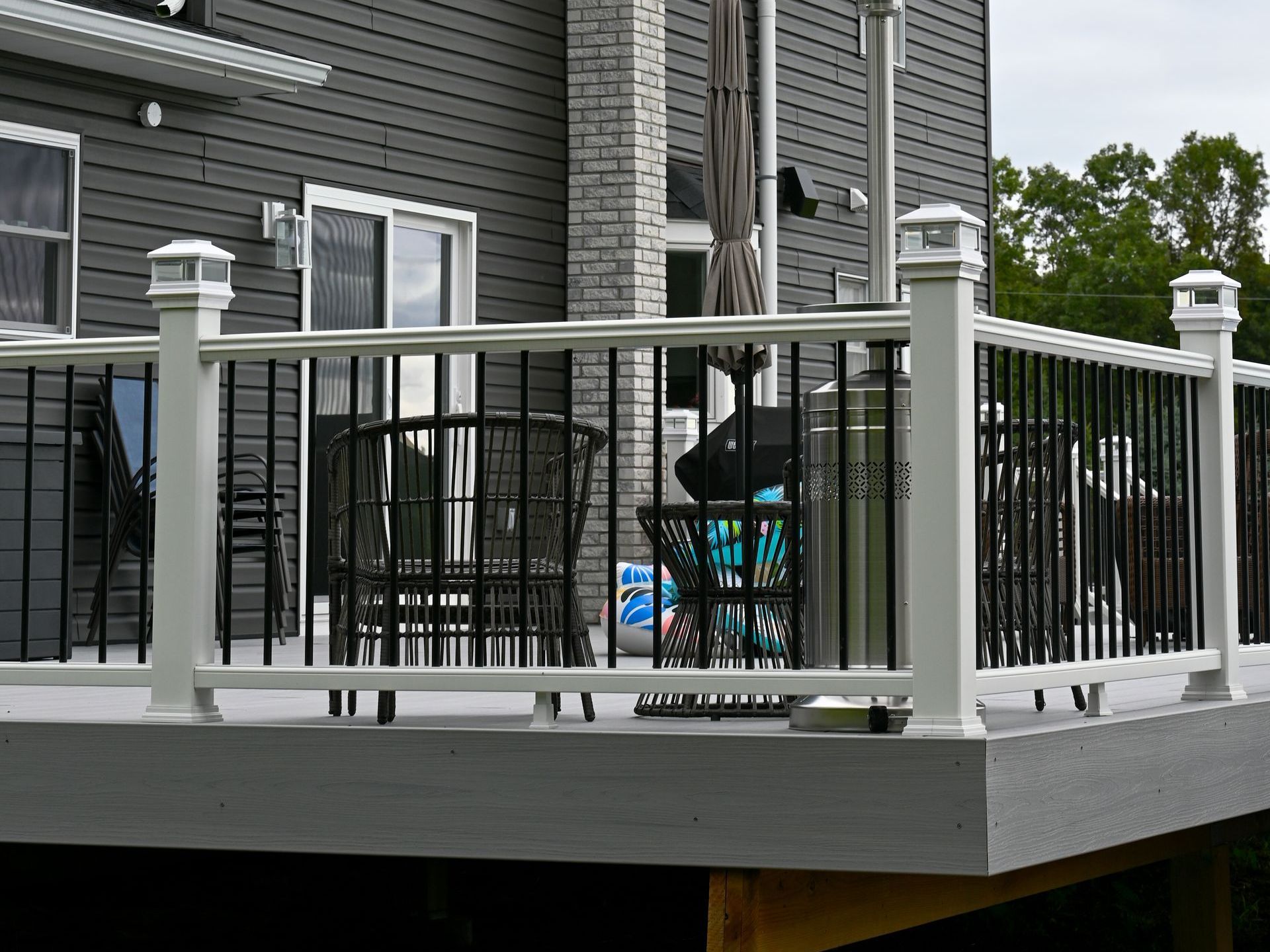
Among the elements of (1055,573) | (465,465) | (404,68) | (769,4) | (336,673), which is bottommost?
(336,673)

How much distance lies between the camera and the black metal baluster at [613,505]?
3.60 meters

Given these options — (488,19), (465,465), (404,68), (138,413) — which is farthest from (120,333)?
(465,465)

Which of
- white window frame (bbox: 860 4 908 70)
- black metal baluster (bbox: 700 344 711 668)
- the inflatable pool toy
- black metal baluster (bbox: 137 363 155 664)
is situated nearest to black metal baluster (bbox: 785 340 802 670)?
black metal baluster (bbox: 700 344 711 668)

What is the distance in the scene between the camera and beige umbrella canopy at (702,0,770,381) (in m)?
8.06

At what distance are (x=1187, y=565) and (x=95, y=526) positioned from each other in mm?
4983

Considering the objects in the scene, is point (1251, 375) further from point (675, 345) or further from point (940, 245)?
point (675, 345)

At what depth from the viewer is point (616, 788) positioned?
3.57m

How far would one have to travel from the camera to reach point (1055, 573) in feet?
12.9

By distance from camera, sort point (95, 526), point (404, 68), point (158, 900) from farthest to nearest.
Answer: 1. point (404, 68)
2. point (95, 526)
3. point (158, 900)

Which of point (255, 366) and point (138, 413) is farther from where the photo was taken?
point (255, 366)

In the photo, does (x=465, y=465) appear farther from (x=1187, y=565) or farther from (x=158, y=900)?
(x=158, y=900)

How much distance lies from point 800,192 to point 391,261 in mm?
3850

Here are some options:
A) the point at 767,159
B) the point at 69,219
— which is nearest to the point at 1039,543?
the point at 69,219

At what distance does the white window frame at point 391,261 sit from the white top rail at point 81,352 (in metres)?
4.02
